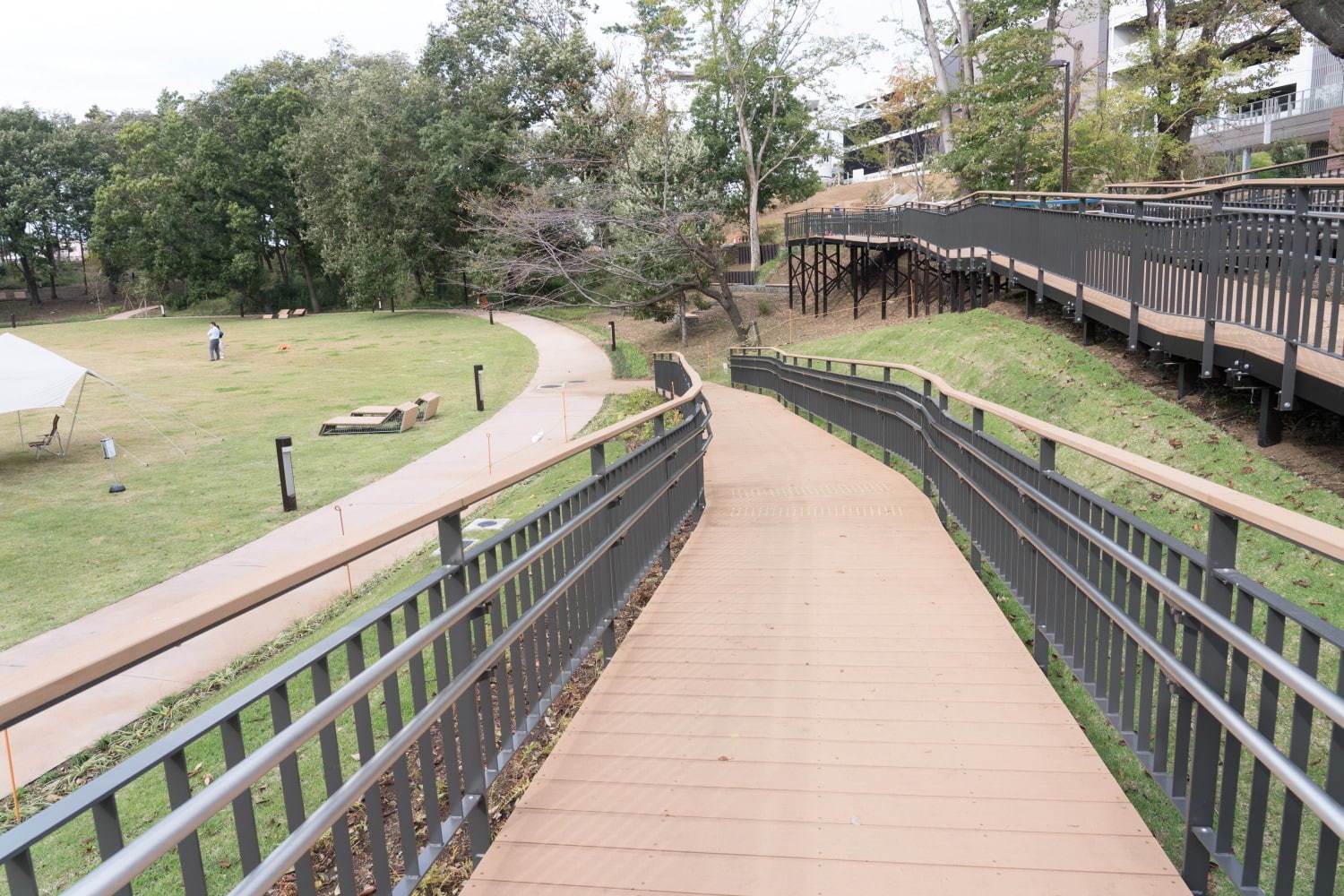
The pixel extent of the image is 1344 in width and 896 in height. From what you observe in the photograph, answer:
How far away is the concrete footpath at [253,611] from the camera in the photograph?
7.70 m

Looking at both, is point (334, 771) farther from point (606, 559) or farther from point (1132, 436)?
point (1132, 436)

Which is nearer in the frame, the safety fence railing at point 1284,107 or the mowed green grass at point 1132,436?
the mowed green grass at point 1132,436

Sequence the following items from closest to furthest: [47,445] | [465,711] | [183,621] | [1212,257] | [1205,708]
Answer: [183,621], [1205,708], [465,711], [1212,257], [47,445]

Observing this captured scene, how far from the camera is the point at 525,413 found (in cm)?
2355

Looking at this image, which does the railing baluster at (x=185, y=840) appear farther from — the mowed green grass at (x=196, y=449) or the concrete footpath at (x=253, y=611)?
the mowed green grass at (x=196, y=449)

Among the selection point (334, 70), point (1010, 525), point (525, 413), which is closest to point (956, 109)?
point (525, 413)

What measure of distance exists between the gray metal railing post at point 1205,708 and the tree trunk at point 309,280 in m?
66.0

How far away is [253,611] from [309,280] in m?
57.3

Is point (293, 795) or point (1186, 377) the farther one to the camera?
point (1186, 377)

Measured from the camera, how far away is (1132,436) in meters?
8.94

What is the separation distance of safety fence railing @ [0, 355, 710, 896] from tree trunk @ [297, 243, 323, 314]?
61313 mm

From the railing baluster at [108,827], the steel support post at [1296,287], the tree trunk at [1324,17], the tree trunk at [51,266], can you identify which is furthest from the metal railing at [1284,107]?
the tree trunk at [51,266]

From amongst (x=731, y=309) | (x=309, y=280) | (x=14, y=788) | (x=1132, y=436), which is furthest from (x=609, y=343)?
(x=309, y=280)

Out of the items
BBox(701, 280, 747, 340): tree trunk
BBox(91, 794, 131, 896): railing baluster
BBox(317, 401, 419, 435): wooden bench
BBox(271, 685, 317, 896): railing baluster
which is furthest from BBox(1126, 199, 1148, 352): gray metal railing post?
BBox(701, 280, 747, 340): tree trunk
